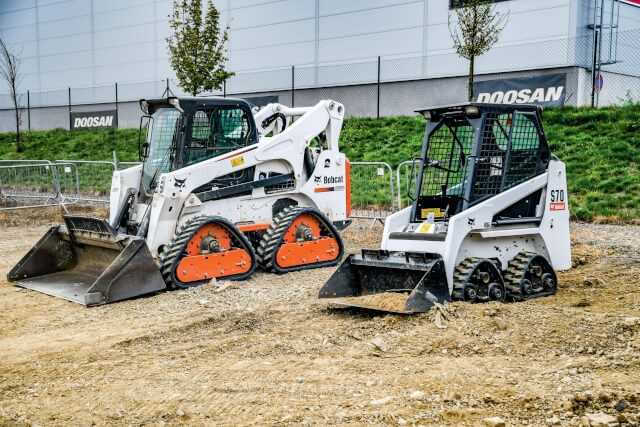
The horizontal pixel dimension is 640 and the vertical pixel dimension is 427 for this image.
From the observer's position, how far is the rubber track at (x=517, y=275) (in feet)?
26.4

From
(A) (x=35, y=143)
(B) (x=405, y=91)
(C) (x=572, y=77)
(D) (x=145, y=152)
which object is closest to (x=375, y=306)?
(D) (x=145, y=152)

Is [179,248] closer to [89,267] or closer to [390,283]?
[89,267]

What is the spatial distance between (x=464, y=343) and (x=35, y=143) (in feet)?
99.5

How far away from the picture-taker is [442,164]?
8.95 metres

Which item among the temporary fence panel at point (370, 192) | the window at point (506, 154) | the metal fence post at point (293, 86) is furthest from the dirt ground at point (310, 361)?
the metal fence post at point (293, 86)

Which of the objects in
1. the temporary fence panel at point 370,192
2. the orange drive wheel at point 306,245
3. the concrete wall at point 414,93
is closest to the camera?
the orange drive wheel at point 306,245

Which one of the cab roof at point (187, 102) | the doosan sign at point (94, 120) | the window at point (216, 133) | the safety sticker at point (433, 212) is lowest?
the safety sticker at point (433, 212)

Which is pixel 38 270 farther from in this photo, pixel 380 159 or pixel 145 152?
pixel 380 159

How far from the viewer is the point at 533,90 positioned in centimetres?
1984

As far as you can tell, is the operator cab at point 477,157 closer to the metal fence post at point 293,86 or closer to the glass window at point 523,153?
the glass window at point 523,153

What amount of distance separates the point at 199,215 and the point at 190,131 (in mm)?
1134

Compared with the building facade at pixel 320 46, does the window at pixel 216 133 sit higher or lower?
lower

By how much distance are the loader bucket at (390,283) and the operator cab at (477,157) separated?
2.61 ft

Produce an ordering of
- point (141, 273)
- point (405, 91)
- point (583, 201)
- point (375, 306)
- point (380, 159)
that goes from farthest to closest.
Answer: point (405, 91) < point (380, 159) < point (583, 201) < point (141, 273) < point (375, 306)
